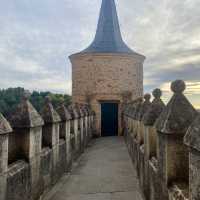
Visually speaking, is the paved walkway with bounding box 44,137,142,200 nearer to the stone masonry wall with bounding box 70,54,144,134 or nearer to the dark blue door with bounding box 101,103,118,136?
the stone masonry wall with bounding box 70,54,144,134

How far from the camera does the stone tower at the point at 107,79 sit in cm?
2086

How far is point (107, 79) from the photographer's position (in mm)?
20859

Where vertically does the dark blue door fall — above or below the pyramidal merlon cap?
below

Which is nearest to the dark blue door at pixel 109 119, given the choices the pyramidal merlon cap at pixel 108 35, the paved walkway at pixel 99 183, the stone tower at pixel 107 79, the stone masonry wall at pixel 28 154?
the stone tower at pixel 107 79

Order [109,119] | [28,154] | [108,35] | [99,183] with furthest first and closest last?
[108,35], [109,119], [99,183], [28,154]

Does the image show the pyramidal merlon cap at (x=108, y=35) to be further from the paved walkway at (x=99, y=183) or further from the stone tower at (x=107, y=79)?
the paved walkway at (x=99, y=183)

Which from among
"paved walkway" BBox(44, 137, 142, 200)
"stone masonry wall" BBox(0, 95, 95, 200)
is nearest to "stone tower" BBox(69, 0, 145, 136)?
"paved walkway" BBox(44, 137, 142, 200)

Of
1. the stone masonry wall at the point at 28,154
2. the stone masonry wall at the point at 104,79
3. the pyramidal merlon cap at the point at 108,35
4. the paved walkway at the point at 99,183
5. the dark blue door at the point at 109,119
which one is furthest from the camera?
the dark blue door at the point at 109,119

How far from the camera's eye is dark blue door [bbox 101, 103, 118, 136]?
22406 mm

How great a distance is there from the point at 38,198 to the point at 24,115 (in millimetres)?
1820

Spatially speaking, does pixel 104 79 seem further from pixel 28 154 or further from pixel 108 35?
pixel 28 154

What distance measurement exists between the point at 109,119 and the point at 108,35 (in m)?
7.83

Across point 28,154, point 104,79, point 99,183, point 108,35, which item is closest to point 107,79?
point 104,79

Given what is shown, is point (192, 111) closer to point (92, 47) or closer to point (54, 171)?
point (54, 171)
